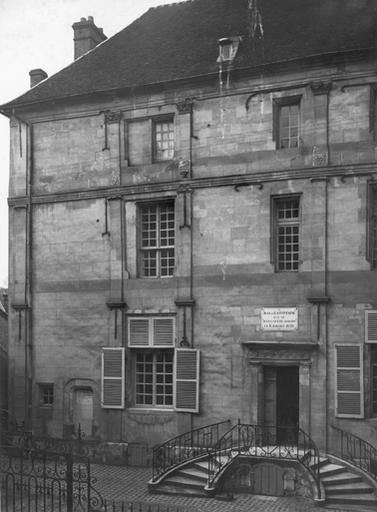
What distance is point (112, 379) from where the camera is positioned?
51.7ft

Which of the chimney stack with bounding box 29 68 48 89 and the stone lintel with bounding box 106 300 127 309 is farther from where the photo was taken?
the chimney stack with bounding box 29 68 48 89

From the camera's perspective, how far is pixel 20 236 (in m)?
17.1

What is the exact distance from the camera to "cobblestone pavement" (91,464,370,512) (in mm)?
12055

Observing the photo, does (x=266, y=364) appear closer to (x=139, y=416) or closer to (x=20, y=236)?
(x=139, y=416)

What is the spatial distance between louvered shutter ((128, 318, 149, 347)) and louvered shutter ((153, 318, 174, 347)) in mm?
221

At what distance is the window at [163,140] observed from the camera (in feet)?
52.8

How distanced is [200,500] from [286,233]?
6423mm

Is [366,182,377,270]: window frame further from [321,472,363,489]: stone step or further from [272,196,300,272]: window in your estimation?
[321,472,363,489]: stone step

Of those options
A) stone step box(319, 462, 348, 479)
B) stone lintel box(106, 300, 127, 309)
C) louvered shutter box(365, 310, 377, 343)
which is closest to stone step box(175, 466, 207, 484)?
stone step box(319, 462, 348, 479)

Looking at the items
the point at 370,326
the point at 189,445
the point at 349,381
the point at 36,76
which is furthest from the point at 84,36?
the point at 349,381

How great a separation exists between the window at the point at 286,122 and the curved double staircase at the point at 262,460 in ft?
22.4

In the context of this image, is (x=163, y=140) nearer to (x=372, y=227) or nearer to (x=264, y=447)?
(x=372, y=227)

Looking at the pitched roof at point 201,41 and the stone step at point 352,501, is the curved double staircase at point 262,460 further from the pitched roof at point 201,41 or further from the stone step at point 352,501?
the pitched roof at point 201,41

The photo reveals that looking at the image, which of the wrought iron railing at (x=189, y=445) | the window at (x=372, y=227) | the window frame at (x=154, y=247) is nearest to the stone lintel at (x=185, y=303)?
the window frame at (x=154, y=247)
